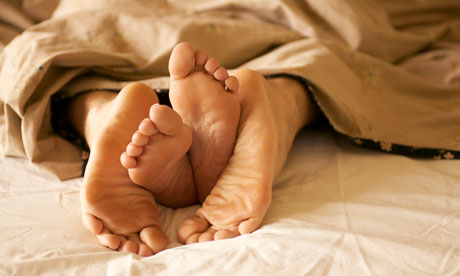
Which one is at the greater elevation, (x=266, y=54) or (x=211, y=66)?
(x=211, y=66)

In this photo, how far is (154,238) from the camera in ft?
1.97

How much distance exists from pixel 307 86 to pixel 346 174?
0.18 m

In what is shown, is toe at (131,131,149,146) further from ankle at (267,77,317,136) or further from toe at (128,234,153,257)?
ankle at (267,77,317,136)

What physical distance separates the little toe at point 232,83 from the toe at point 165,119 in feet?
0.32

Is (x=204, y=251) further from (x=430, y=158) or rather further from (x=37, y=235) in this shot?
(x=430, y=158)

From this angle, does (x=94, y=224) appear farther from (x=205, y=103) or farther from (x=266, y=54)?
(x=266, y=54)

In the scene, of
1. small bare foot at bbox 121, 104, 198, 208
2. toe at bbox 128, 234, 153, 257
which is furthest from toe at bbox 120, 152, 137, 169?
toe at bbox 128, 234, 153, 257

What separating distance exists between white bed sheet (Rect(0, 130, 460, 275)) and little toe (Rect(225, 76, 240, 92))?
0.19m

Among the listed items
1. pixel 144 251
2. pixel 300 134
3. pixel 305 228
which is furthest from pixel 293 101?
pixel 144 251

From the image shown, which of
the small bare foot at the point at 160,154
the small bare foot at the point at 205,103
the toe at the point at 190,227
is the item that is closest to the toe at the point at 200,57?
the small bare foot at the point at 205,103

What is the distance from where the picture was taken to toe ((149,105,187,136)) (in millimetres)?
581

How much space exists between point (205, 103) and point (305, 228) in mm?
230

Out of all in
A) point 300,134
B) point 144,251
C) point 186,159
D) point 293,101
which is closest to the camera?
point 144,251

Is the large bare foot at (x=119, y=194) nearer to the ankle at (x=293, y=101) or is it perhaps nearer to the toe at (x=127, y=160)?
the toe at (x=127, y=160)
